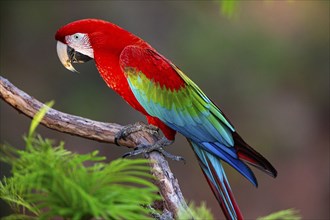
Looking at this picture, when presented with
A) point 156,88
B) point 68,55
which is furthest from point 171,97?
point 68,55

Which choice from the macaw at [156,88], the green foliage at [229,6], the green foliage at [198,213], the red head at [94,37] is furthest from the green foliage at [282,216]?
the red head at [94,37]

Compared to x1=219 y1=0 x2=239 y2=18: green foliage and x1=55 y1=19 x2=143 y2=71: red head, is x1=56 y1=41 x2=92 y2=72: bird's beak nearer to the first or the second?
x1=55 y1=19 x2=143 y2=71: red head

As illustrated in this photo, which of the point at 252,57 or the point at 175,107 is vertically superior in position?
the point at 252,57

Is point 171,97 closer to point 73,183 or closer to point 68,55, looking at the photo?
A: point 68,55

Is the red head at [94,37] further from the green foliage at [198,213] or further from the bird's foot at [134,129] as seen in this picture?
the green foliage at [198,213]

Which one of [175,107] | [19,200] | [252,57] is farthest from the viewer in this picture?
[252,57]

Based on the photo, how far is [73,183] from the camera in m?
0.52

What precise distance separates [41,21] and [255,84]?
144 centimetres

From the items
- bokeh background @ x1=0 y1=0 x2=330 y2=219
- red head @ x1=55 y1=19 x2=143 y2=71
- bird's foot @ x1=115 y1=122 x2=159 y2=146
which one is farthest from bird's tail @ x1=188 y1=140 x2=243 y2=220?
bokeh background @ x1=0 y1=0 x2=330 y2=219

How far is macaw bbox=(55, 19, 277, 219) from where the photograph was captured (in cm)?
141

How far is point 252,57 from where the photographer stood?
391 centimetres

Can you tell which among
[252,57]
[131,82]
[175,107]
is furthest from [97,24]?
[252,57]

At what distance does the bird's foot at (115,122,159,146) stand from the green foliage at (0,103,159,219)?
2.82 feet

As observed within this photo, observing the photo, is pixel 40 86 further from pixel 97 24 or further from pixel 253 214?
pixel 97 24
